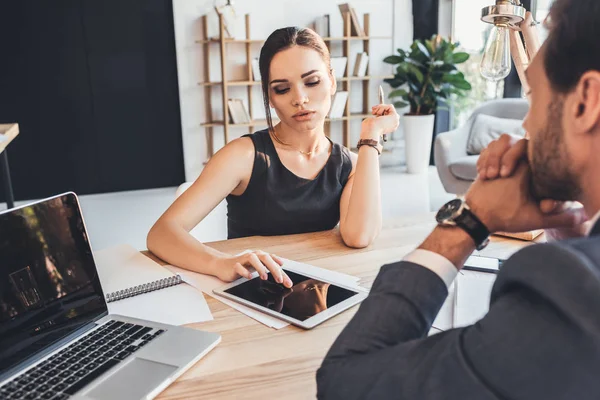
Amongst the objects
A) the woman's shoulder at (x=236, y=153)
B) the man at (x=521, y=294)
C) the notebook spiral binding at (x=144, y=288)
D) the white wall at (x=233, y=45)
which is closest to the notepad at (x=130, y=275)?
the notebook spiral binding at (x=144, y=288)

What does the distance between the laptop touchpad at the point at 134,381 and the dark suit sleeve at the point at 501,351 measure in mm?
242

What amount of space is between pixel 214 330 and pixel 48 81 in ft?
15.4

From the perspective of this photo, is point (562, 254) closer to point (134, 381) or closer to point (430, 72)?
point (134, 381)

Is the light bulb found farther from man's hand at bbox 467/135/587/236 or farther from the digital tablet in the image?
the digital tablet

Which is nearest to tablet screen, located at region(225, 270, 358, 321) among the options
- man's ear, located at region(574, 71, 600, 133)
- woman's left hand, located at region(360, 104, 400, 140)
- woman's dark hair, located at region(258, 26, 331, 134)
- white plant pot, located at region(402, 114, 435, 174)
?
man's ear, located at region(574, 71, 600, 133)

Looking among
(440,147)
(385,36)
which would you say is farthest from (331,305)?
(385,36)

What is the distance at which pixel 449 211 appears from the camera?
28.3 inches

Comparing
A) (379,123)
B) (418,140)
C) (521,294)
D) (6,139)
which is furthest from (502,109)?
(521,294)

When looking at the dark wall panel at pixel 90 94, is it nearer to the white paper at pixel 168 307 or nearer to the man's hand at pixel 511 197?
the white paper at pixel 168 307

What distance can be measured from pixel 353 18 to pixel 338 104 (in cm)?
95

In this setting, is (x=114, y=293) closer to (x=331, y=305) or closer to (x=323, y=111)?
(x=331, y=305)

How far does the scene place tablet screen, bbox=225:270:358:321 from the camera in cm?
91

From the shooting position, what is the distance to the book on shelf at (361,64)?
5531 mm

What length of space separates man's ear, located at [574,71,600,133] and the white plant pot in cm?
511
